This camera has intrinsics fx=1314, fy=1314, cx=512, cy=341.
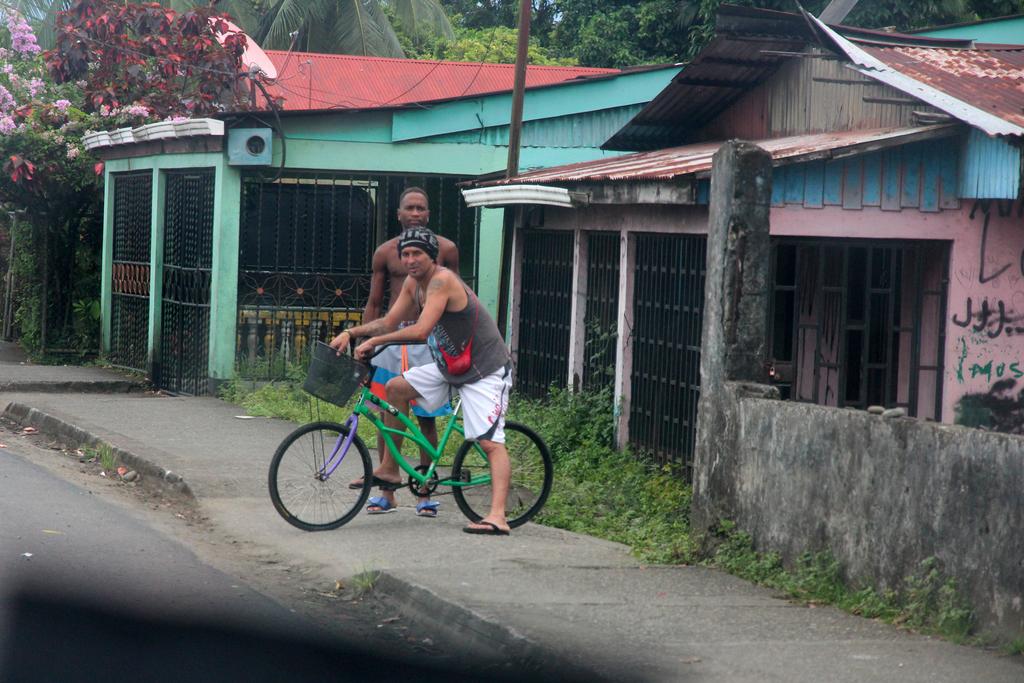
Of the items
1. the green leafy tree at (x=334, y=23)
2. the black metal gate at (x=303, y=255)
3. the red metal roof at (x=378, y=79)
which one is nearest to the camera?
the black metal gate at (x=303, y=255)

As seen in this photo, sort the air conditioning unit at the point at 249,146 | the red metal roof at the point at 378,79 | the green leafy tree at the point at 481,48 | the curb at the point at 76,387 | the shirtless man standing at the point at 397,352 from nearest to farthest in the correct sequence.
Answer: the shirtless man standing at the point at 397,352 → the air conditioning unit at the point at 249,146 → the curb at the point at 76,387 → the red metal roof at the point at 378,79 → the green leafy tree at the point at 481,48

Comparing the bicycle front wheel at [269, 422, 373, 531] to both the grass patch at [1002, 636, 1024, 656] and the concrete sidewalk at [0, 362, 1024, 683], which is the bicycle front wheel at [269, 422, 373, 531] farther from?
the grass patch at [1002, 636, 1024, 656]

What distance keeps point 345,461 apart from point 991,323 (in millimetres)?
4467

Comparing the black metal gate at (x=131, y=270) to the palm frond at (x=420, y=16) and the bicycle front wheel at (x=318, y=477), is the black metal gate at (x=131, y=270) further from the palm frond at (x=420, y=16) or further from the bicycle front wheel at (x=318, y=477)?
the palm frond at (x=420, y=16)

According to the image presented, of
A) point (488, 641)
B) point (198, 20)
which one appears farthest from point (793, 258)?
point (198, 20)

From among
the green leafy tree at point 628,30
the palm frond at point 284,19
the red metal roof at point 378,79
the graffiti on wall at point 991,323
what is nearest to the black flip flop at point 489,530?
the graffiti on wall at point 991,323

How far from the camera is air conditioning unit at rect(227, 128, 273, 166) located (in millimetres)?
12812

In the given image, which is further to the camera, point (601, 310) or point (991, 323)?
point (601, 310)

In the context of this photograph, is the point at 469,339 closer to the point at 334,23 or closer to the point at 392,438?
the point at 392,438

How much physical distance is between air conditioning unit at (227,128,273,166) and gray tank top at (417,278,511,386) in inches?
244

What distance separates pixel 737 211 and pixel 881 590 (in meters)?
2.21

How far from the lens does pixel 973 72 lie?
30.9 feet

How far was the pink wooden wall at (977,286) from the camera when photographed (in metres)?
8.70

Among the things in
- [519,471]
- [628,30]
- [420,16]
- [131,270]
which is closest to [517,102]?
[519,471]
